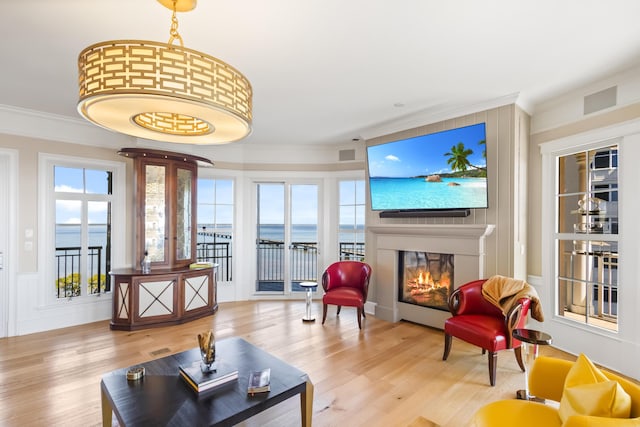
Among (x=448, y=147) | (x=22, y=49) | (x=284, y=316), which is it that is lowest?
(x=284, y=316)

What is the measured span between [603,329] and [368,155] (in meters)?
3.23

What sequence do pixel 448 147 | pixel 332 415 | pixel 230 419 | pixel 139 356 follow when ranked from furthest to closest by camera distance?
1. pixel 448 147
2. pixel 139 356
3. pixel 332 415
4. pixel 230 419

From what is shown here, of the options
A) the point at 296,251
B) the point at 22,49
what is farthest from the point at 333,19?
the point at 296,251

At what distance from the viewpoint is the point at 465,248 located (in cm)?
380

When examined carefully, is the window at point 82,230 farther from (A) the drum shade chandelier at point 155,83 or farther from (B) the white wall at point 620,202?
(B) the white wall at point 620,202

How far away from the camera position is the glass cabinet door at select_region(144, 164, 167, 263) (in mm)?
4613

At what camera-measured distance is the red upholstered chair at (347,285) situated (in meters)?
4.25

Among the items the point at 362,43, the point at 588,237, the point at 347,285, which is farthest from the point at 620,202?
the point at 347,285

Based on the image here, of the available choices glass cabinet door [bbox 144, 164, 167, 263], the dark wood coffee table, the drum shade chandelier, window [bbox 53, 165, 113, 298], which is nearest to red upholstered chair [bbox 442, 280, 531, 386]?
the dark wood coffee table

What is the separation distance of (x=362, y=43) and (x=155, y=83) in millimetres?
1651

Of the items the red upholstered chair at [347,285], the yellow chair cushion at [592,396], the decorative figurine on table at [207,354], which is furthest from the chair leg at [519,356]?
the decorative figurine on table at [207,354]

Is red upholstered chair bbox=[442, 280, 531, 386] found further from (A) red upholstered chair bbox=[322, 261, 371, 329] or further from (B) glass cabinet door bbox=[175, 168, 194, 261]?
(B) glass cabinet door bbox=[175, 168, 194, 261]

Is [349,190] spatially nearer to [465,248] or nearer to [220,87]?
[465,248]

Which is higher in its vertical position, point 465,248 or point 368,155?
point 368,155
